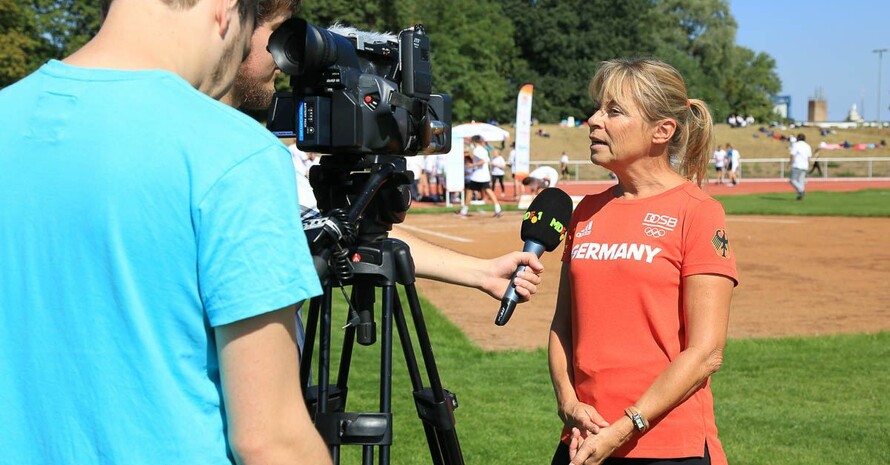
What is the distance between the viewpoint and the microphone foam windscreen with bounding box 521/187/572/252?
10.1 feet

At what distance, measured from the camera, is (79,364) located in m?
1.67

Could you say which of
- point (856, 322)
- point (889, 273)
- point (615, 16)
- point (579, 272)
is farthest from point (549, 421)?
point (615, 16)

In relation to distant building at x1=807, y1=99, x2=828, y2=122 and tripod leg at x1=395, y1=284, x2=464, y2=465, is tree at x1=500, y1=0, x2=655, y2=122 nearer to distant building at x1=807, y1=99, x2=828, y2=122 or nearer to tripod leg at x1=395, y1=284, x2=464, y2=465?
distant building at x1=807, y1=99, x2=828, y2=122

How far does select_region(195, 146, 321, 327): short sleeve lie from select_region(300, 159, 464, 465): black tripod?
25.8 inches

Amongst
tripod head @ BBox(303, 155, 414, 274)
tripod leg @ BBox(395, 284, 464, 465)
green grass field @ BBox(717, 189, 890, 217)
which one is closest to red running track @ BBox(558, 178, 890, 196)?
green grass field @ BBox(717, 189, 890, 217)

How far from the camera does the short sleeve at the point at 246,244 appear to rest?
1588 millimetres

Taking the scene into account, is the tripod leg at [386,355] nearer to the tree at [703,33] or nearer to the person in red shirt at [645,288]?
the person in red shirt at [645,288]

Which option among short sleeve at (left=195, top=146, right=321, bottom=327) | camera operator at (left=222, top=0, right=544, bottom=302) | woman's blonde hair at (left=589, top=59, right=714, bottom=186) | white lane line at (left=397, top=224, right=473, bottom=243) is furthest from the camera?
white lane line at (left=397, top=224, right=473, bottom=243)

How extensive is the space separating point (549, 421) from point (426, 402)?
3.88 meters

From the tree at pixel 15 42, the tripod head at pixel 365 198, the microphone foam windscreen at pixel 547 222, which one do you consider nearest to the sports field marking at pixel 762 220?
the microphone foam windscreen at pixel 547 222

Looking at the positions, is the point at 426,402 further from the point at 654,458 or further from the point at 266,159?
the point at 266,159

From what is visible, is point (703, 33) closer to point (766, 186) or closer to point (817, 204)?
point (766, 186)

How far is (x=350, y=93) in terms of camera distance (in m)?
2.43

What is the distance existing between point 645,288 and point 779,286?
9835mm
